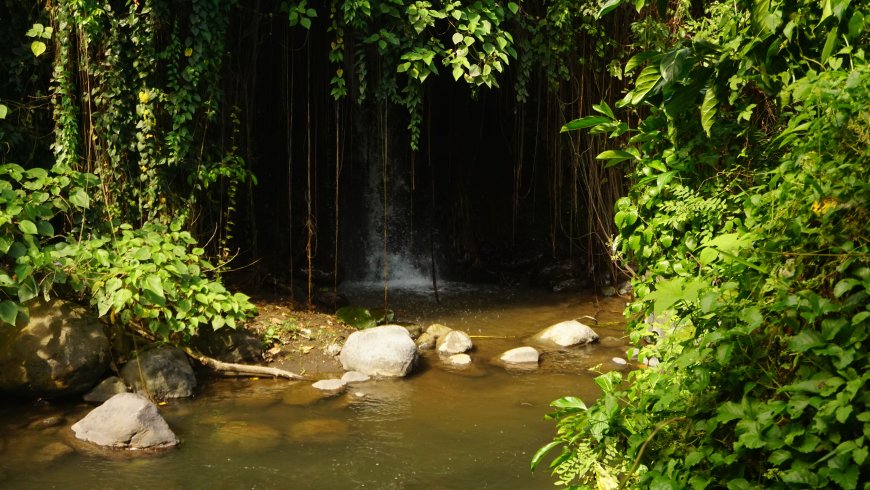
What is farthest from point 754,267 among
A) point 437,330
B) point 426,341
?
point 437,330

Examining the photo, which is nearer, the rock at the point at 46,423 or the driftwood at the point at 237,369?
the rock at the point at 46,423

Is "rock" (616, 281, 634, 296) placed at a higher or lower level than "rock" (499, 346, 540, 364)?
higher

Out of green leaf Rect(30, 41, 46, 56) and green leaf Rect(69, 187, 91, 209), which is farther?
green leaf Rect(30, 41, 46, 56)

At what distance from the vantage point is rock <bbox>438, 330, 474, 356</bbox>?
6152 millimetres

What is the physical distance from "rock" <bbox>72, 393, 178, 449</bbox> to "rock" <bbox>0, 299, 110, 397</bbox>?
0.53 meters

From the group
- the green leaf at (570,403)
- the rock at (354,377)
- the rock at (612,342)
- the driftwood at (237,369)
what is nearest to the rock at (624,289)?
the rock at (612,342)

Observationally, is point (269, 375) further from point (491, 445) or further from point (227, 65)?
point (227, 65)

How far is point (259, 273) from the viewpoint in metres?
7.59

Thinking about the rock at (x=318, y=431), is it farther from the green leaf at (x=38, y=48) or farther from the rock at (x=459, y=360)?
the green leaf at (x=38, y=48)

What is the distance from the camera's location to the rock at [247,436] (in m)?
4.22

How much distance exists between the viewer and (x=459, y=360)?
5930 millimetres

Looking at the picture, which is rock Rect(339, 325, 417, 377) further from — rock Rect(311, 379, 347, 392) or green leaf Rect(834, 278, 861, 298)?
green leaf Rect(834, 278, 861, 298)

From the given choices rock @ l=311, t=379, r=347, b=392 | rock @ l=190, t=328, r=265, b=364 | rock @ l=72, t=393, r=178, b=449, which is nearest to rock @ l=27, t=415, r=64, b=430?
rock @ l=72, t=393, r=178, b=449

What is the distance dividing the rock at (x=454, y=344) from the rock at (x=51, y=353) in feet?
8.37
